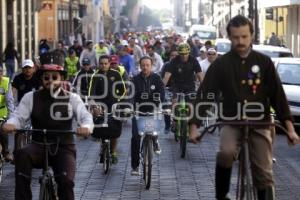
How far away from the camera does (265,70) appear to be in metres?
7.05

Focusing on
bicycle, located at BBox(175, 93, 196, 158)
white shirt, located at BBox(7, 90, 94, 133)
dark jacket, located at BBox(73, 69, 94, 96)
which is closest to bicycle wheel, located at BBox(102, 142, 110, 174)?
bicycle, located at BBox(175, 93, 196, 158)

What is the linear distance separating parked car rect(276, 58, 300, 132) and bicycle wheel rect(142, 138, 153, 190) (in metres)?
6.07

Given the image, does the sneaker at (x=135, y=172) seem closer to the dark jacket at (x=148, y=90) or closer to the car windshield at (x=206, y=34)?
the dark jacket at (x=148, y=90)

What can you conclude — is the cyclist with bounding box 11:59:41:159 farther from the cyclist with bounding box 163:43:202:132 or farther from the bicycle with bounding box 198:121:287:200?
the bicycle with bounding box 198:121:287:200

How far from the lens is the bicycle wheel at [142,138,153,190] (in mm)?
10789

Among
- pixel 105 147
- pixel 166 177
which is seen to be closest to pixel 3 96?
pixel 105 147

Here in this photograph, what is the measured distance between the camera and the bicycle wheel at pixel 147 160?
A: 10789 mm

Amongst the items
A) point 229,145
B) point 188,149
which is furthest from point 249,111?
point 188,149

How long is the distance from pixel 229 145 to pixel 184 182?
4.31 metres

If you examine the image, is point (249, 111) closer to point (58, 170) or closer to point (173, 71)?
point (58, 170)

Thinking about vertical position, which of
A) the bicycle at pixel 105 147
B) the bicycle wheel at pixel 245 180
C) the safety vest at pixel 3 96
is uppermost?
the safety vest at pixel 3 96

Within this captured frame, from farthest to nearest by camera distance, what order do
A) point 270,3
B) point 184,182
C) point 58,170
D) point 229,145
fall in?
point 270,3, point 184,182, point 58,170, point 229,145

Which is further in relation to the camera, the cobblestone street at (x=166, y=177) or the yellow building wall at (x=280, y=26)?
the yellow building wall at (x=280, y=26)

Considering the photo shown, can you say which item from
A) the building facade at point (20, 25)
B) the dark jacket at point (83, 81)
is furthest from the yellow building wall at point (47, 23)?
the dark jacket at point (83, 81)
